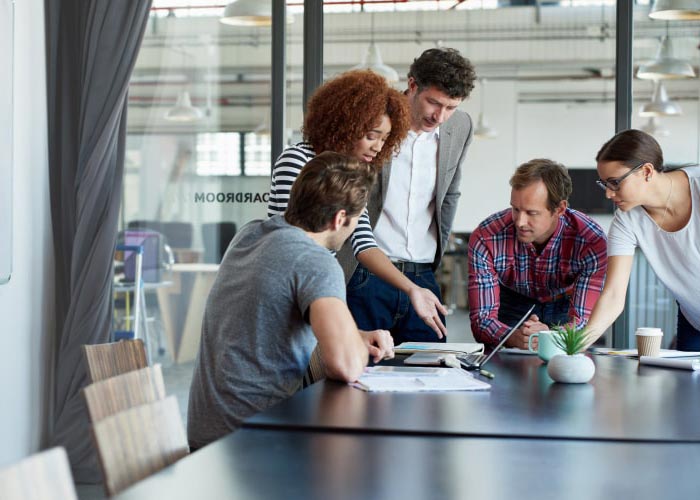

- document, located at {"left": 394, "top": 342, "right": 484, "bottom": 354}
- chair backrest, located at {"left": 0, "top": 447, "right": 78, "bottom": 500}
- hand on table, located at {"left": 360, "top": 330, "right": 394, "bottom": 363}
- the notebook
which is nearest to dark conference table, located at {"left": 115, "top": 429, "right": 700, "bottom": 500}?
chair backrest, located at {"left": 0, "top": 447, "right": 78, "bottom": 500}

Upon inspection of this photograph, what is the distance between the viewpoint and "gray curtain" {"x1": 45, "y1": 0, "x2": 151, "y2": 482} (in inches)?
174

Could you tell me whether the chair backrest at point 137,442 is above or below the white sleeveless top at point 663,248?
below

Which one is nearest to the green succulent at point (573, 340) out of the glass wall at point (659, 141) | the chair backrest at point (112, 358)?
the chair backrest at point (112, 358)

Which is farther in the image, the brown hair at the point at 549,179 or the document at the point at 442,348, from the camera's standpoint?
the brown hair at the point at 549,179

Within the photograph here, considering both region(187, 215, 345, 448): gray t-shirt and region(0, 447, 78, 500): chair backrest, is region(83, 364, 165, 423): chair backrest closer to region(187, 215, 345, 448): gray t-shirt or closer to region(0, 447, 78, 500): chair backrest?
region(187, 215, 345, 448): gray t-shirt

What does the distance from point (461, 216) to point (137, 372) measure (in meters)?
13.9

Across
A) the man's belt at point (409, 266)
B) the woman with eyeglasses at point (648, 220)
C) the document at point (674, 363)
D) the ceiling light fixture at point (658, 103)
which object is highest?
the ceiling light fixture at point (658, 103)

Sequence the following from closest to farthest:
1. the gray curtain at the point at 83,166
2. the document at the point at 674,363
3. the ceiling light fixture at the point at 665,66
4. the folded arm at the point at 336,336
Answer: the folded arm at the point at 336,336, the document at the point at 674,363, the gray curtain at the point at 83,166, the ceiling light fixture at the point at 665,66

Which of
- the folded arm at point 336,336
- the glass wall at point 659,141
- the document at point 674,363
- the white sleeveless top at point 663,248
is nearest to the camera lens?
the folded arm at point 336,336

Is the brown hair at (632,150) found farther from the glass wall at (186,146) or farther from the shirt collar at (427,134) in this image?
the glass wall at (186,146)

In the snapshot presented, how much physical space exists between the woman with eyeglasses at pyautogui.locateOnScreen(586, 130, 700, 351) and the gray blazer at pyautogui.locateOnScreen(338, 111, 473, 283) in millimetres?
692

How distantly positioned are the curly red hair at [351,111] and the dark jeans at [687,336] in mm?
1245

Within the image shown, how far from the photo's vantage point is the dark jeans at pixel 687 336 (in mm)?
3281

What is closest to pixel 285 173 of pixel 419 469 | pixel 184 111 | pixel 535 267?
pixel 535 267
